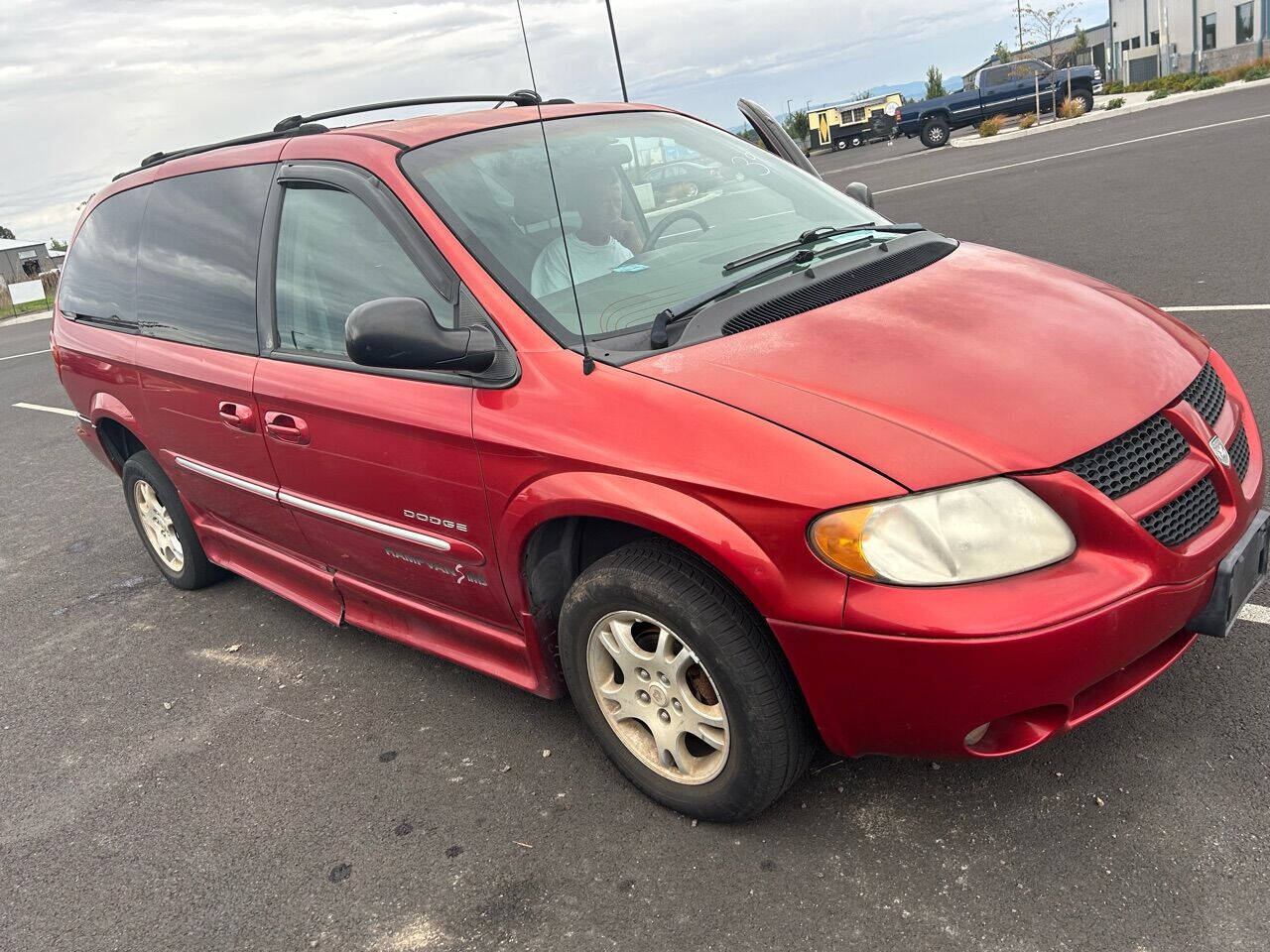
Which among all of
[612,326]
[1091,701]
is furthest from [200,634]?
[1091,701]

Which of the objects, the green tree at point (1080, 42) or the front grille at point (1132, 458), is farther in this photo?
the green tree at point (1080, 42)

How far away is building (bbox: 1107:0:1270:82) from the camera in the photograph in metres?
40.7

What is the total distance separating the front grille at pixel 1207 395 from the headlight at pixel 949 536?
0.69 metres

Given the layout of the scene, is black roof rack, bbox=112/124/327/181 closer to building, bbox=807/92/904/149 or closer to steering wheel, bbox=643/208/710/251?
steering wheel, bbox=643/208/710/251

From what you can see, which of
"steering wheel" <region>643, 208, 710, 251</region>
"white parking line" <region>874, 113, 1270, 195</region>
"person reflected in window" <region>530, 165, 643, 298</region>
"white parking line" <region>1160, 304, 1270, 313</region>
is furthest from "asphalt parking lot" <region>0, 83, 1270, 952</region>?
"white parking line" <region>874, 113, 1270, 195</region>

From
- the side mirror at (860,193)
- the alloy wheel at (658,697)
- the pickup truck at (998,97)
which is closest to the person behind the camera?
the alloy wheel at (658,697)

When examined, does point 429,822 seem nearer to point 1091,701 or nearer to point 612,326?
point 612,326

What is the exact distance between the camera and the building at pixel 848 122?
136 ft

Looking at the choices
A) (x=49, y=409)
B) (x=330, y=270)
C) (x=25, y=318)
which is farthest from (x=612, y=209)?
(x=25, y=318)

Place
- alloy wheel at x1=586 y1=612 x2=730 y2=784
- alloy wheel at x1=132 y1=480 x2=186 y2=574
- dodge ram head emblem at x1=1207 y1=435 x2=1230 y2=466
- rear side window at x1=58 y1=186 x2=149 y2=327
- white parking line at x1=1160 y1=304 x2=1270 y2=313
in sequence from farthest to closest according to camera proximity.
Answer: white parking line at x1=1160 y1=304 x2=1270 y2=313
alloy wheel at x1=132 y1=480 x2=186 y2=574
rear side window at x1=58 y1=186 x2=149 y2=327
alloy wheel at x1=586 y1=612 x2=730 y2=784
dodge ram head emblem at x1=1207 y1=435 x2=1230 y2=466

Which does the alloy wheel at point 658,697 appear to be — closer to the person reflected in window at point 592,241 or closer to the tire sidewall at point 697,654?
the tire sidewall at point 697,654

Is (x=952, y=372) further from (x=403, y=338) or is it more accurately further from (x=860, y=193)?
(x=860, y=193)

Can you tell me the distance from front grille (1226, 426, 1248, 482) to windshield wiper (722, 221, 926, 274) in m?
1.23

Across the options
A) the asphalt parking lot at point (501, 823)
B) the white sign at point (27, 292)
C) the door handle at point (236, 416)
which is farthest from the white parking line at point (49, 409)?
the white sign at point (27, 292)
